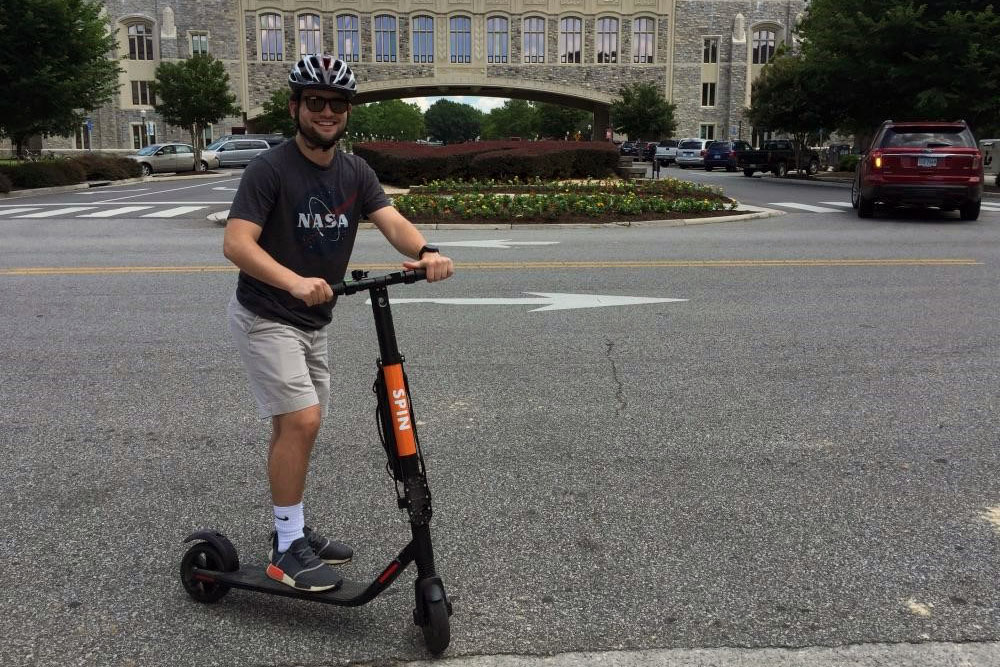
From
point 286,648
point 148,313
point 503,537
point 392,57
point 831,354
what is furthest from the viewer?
point 392,57

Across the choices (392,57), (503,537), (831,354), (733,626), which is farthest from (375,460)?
(392,57)

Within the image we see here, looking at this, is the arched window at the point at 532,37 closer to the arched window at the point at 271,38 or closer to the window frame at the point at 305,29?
the window frame at the point at 305,29

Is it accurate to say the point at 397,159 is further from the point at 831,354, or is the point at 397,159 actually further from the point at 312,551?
the point at 312,551

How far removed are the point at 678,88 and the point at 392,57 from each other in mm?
24018

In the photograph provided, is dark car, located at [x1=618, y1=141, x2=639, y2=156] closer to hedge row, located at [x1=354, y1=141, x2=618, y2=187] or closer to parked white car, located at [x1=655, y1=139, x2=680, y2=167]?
parked white car, located at [x1=655, y1=139, x2=680, y2=167]

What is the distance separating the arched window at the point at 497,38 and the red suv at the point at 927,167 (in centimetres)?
5970

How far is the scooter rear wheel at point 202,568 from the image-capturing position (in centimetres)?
315

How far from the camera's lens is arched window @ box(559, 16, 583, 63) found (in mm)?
73688

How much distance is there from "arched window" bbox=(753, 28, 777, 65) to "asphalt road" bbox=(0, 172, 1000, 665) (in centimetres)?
7394

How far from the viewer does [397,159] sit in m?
26.2

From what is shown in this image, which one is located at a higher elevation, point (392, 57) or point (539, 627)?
point (392, 57)

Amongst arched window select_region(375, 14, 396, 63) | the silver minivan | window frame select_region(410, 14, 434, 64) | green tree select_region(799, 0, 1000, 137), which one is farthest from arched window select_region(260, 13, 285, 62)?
green tree select_region(799, 0, 1000, 137)

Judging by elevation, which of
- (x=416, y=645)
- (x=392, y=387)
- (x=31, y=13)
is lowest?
(x=416, y=645)

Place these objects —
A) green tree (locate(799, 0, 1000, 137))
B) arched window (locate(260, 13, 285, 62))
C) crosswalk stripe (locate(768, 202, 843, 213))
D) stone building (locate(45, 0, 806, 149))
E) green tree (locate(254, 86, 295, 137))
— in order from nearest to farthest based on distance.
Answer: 1. crosswalk stripe (locate(768, 202, 843, 213))
2. green tree (locate(799, 0, 1000, 137))
3. green tree (locate(254, 86, 295, 137))
4. stone building (locate(45, 0, 806, 149))
5. arched window (locate(260, 13, 285, 62))
